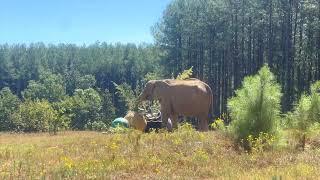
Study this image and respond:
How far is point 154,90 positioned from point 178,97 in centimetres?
121

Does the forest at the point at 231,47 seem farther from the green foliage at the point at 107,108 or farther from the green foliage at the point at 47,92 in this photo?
the green foliage at the point at 47,92

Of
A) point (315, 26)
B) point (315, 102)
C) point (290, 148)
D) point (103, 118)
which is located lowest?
point (103, 118)

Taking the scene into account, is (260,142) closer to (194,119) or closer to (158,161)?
(158,161)

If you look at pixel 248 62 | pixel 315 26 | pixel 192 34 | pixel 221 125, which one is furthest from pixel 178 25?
pixel 221 125

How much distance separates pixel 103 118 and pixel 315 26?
137 ft

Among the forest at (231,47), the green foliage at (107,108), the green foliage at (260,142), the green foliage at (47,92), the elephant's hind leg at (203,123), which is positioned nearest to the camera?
the green foliage at (260,142)

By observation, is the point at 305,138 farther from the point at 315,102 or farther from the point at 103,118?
the point at 103,118

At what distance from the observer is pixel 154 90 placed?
24609mm

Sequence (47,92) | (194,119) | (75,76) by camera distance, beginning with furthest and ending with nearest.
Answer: (75,76), (47,92), (194,119)

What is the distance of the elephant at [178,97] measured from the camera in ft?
79.5

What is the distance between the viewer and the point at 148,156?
11883 millimetres

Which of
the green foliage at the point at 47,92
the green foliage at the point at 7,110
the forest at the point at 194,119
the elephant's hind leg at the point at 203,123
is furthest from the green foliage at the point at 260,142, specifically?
the green foliage at the point at 47,92

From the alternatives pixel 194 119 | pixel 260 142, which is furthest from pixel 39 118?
pixel 260 142

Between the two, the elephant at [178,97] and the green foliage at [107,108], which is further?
the green foliage at [107,108]
